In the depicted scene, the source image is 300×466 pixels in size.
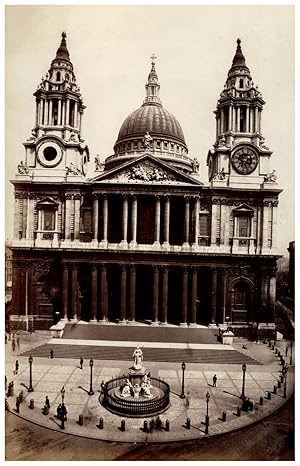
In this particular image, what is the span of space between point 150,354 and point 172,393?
16.7 ft

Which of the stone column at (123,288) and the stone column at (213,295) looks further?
the stone column at (213,295)

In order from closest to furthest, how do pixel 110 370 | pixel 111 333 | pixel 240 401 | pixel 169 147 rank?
1. pixel 240 401
2. pixel 110 370
3. pixel 111 333
4. pixel 169 147

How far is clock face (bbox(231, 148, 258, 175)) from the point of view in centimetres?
3219

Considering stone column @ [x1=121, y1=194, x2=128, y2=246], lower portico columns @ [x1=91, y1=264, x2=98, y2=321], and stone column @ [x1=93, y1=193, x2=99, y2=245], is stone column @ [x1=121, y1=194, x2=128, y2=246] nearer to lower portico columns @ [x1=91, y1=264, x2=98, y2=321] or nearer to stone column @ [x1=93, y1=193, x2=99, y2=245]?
stone column @ [x1=93, y1=193, x2=99, y2=245]

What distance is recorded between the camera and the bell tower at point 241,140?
32.1 metres

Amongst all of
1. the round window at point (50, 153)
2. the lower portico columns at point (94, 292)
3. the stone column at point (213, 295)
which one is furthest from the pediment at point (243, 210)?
the round window at point (50, 153)

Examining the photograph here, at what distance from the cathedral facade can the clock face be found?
0.29 ft

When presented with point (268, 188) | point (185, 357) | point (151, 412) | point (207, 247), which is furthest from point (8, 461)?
point (268, 188)

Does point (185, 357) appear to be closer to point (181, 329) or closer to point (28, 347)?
point (181, 329)

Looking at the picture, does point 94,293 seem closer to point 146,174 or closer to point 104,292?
point 104,292

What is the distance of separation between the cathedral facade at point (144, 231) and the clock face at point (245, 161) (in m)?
0.09

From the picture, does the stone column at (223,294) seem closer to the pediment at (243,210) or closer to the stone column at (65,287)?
the pediment at (243,210)

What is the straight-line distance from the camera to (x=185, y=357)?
24047 mm
